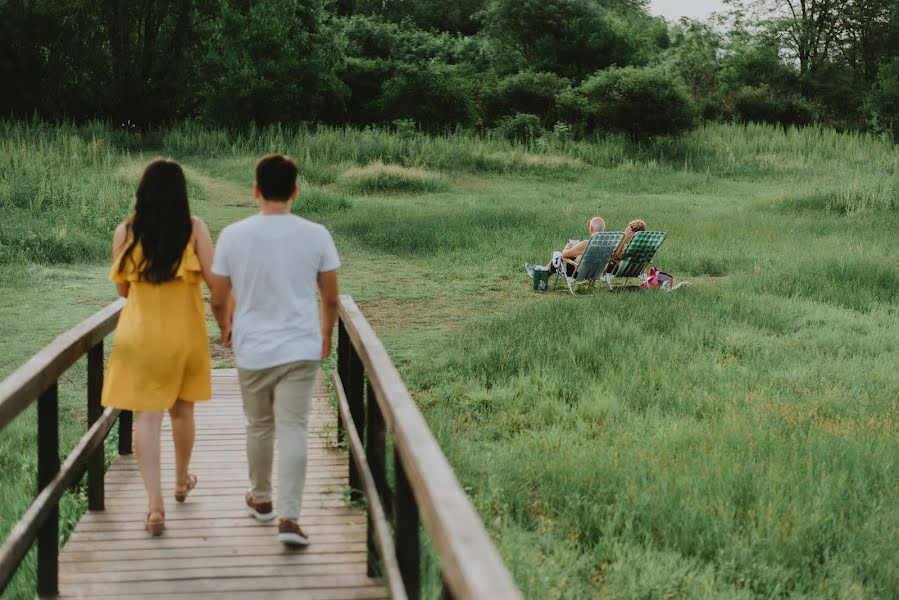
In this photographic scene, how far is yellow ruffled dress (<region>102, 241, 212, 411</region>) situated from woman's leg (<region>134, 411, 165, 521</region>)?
0.07 metres

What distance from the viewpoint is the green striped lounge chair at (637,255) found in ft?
41.0

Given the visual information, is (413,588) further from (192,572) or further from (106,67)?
(106,67)

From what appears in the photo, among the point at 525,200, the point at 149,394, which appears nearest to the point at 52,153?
the point at 525,200

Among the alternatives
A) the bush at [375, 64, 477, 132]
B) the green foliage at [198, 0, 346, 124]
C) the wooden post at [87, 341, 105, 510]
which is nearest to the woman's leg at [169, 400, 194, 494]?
the wooden post at [87, 341, 105, 510]

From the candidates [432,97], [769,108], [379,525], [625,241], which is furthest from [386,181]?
[769,108]

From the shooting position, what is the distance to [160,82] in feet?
130

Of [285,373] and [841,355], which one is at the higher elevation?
[285,373]

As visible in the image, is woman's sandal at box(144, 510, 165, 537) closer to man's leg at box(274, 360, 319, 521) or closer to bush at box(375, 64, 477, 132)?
man's leg at box(274, 360, 319, 521)

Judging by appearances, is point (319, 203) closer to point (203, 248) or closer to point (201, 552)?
point (203, 248)

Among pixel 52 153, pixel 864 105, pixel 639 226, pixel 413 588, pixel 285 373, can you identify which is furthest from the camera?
pixel 864 105

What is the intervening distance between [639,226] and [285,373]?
9373mm

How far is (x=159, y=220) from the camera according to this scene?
423cm

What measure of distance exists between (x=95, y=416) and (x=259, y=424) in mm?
1382

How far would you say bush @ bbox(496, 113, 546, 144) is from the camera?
34719 millimetres
